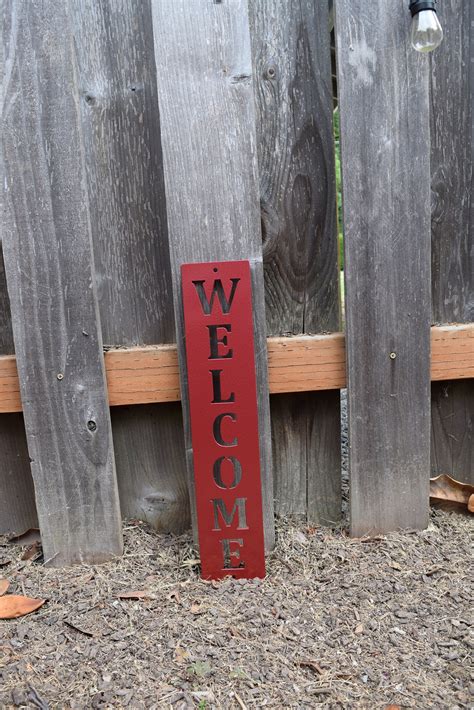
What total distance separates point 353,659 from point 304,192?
1.39 metres

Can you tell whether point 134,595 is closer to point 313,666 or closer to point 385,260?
point 313,666

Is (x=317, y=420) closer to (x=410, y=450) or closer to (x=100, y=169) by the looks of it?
(x=410, y=450)

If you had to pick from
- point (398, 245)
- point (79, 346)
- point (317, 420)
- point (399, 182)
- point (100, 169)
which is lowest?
point (317, 420)

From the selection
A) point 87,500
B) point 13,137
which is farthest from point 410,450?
point 13,137

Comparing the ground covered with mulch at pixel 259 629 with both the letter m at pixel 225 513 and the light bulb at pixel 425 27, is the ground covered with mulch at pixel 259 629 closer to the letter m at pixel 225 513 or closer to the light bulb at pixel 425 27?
the letter m at pixel 225 513

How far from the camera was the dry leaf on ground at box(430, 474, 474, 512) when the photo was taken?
207 cm

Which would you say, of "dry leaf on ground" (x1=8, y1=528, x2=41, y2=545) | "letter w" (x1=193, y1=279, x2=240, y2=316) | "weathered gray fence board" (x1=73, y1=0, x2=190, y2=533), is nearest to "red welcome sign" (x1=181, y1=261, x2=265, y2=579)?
"letter w" (x1=193, y1=279, x2=240, y2=316)

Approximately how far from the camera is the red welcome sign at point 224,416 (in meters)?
1.73

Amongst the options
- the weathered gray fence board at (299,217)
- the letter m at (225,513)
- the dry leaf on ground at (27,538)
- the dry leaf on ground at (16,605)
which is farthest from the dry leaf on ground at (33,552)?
the weathered gray fence board at (299,217)

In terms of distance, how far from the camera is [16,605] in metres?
1.71

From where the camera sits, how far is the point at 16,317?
1790 millimetres

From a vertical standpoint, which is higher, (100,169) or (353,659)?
(100,169)

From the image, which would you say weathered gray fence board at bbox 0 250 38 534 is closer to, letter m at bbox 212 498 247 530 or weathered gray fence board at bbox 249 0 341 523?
A: letter m at bbox 212 498 247 530

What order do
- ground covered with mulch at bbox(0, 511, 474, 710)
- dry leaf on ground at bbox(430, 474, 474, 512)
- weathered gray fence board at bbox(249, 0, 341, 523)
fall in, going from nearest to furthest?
ground covered with mulch at bbox(0, 511, 474, 710) → weathered gray fence board at bbox(249, 0, 341, 523) → dry leaf on ground at bbox(430, 474, 474, 512)
